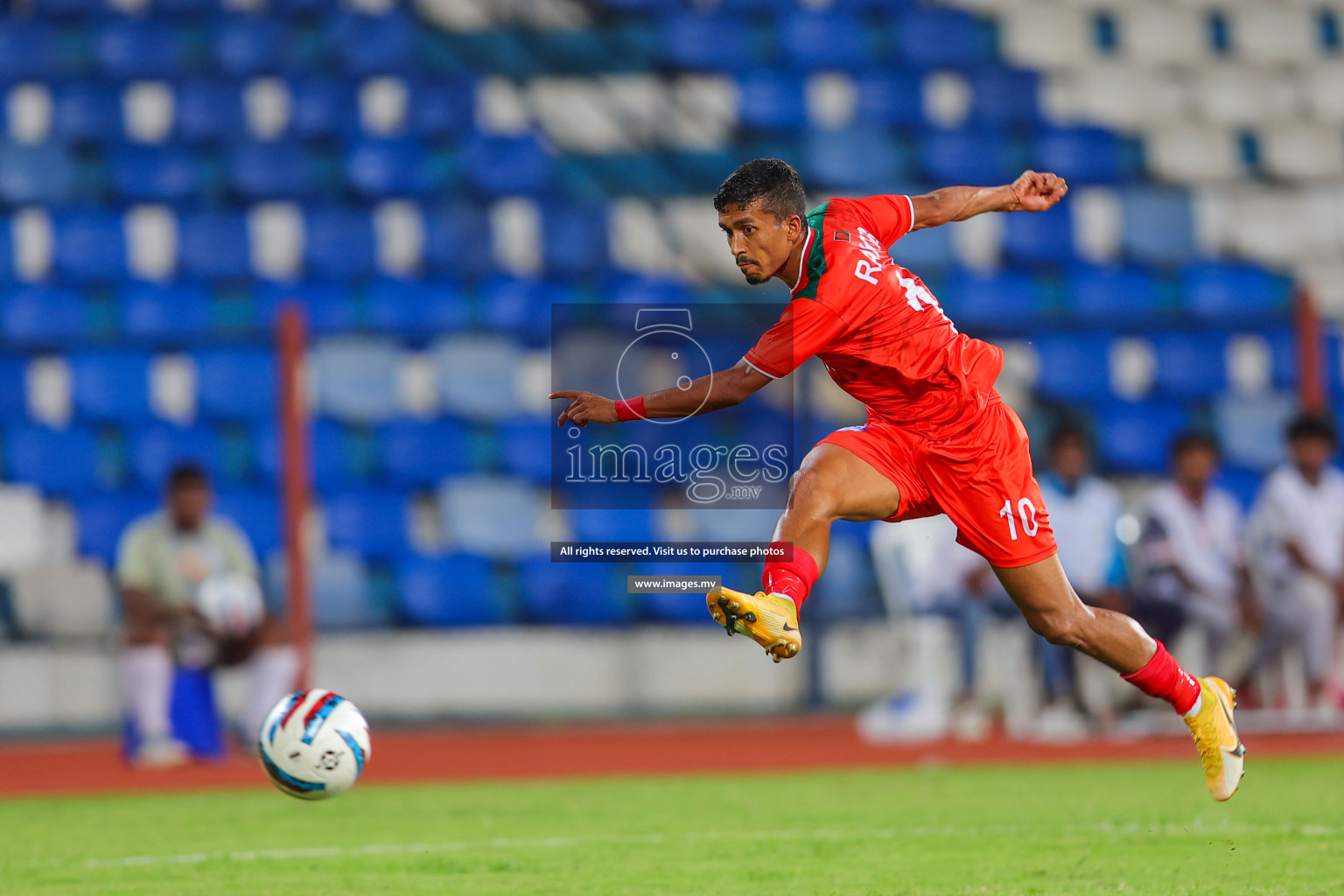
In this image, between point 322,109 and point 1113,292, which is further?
point 322,109

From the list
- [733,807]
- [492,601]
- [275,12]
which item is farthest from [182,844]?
[275,12]

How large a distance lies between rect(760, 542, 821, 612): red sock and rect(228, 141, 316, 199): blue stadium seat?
876cm

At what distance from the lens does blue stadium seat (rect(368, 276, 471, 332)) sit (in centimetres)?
1181

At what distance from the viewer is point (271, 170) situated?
1284 centimetres

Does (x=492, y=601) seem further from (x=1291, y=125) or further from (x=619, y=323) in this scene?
(x=1291, y=125)

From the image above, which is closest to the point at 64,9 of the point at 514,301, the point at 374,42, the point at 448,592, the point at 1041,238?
the point at 374,42

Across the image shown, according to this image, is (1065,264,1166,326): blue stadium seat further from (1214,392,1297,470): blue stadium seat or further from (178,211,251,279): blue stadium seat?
(178,211,251,279): blue stadium seat

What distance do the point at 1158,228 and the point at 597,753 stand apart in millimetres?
6901

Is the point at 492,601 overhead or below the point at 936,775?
overhead

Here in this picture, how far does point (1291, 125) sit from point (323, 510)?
30.2ft

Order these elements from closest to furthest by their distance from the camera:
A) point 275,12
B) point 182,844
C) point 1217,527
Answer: point 182,844, point 1217,527, point 275,12

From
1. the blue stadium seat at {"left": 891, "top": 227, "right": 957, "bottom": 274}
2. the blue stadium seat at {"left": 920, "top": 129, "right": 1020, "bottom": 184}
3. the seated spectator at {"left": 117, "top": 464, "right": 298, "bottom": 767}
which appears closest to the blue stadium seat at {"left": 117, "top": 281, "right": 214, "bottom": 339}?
the seated spectator at {"left": 117, "top": 464, "right": 298, "bottom": 767}

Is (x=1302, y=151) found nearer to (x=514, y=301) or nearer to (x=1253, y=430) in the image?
(x=1253, y=430)

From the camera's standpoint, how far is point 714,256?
1288 cm
